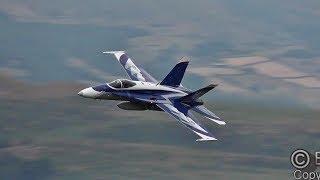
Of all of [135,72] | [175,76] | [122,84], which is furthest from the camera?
[135,72]

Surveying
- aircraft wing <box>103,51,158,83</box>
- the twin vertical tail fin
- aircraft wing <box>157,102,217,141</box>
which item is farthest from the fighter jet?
aircraft wing <box>103,51,158,83</box>

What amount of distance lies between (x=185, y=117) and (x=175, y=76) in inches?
275

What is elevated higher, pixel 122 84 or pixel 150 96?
pixel 122 84

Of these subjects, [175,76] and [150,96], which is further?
[175,76]

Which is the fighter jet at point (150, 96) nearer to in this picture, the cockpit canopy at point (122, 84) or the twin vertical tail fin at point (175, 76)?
the cockpit canopy at point (122, 84)

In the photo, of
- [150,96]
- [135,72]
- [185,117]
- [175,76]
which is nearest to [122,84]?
[150,96]

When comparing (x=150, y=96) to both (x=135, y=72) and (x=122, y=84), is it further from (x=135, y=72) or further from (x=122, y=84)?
(x=135, y=72)

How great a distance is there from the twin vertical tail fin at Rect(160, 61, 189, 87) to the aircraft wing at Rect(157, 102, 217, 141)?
3.45 meters

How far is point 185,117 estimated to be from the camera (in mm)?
96562

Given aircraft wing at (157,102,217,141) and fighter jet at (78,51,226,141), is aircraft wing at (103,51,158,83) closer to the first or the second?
fighter jet at (78,51,226,141)

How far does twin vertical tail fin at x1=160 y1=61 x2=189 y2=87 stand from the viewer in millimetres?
101500

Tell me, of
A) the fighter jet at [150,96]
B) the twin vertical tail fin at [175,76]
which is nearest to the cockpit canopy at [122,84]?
the fighter jet at [150,96]

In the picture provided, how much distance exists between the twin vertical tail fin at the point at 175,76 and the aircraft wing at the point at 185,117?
3449 mm

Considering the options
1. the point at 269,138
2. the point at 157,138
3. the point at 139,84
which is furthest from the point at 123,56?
the point at 269,138
